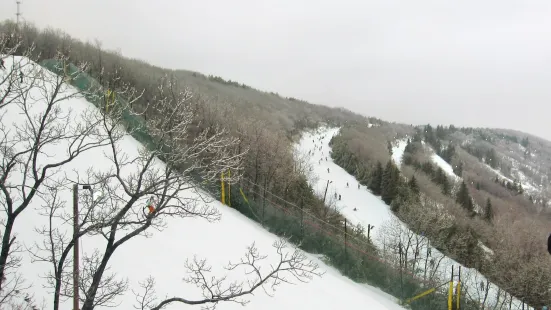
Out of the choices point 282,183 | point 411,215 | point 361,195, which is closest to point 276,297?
point 282,183

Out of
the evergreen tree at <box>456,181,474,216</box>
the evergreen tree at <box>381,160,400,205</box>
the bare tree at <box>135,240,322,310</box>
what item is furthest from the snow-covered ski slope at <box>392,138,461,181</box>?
the bare tree at <box>135,240,322,310</box>

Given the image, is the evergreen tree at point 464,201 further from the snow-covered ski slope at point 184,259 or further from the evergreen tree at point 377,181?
the snow-covered ski slope at point 184,259

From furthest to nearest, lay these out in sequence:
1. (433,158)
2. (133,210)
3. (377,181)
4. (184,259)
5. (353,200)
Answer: (433,158), (377,181), (353,200), (184,259), (133,210)

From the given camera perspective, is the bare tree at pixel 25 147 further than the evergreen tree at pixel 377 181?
No

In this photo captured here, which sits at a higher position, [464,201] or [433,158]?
[433,158]

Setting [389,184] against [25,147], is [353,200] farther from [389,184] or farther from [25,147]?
[25,147]

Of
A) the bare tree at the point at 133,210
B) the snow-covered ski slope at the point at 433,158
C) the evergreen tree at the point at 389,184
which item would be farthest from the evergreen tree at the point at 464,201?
the bare tree at the point at 133,210

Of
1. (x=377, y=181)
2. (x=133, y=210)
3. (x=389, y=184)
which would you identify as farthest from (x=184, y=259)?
(x=377, y=181)

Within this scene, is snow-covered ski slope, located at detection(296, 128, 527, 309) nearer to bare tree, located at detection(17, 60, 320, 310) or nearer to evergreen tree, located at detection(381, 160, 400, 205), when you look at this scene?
evergreen tree, located at detection(381, 160, 400, 205)
